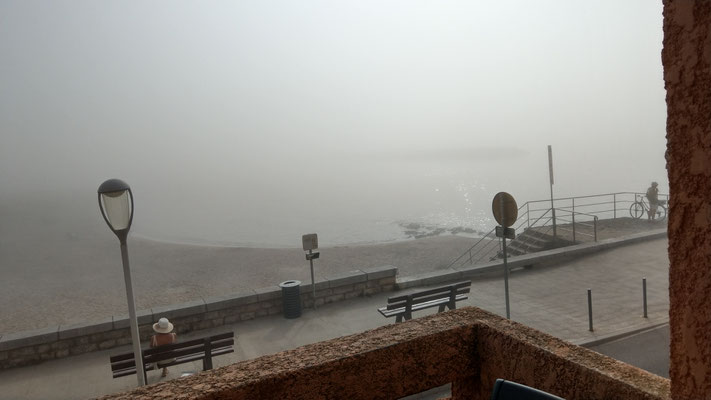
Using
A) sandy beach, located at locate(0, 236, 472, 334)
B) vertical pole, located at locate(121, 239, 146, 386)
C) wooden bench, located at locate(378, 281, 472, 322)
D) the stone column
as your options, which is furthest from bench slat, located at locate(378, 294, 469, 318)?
the stone column

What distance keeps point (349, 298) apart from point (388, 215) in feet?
164

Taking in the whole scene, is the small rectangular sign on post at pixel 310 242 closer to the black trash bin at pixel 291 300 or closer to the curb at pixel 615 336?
the black trash bin at pixel 291 300

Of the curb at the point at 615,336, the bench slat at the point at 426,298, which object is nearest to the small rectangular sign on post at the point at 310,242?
the bench slat at the point at 426,298

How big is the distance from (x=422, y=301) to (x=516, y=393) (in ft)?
26.5

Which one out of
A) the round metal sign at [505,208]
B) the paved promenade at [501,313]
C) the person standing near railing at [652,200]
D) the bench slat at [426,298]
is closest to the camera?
the paved promenade at [501,313]

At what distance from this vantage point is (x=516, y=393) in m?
1.71

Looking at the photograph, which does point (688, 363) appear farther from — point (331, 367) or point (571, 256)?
point (571, 256)

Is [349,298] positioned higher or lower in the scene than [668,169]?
lower

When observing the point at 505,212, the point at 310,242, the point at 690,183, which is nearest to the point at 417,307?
the point at 505,212

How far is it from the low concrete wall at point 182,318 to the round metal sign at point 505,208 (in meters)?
3.60

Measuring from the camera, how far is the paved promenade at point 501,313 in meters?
8.40

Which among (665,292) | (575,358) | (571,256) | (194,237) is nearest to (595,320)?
(665,292)

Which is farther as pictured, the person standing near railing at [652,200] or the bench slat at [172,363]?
the person standing near railing at [652,200]

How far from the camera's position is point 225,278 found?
74.4 ft
